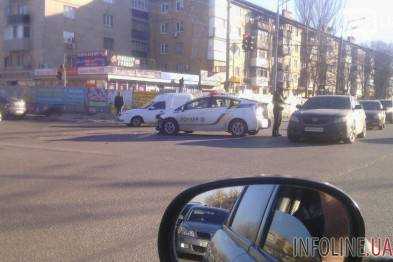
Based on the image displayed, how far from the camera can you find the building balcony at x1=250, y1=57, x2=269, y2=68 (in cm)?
7075

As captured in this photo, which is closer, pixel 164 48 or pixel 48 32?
pixel 48 32

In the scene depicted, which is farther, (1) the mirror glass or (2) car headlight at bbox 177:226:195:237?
(2) car headlight at bbox 177:226:195:237

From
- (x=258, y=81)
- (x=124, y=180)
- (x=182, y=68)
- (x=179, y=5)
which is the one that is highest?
(x=179, y=5)

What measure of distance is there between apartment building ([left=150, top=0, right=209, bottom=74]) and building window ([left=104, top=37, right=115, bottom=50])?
245 inches

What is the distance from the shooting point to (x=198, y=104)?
19922mm

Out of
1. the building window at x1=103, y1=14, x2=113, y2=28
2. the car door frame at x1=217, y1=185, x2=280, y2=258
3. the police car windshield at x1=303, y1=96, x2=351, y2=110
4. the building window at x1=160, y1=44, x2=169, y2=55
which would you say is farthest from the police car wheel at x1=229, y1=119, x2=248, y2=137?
the building window at x1=160, y1=44, x2=169, y2=55

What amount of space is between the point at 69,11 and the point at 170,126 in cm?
4314

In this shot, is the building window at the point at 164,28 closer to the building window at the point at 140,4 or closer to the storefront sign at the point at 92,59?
the building window at the point at 140,4

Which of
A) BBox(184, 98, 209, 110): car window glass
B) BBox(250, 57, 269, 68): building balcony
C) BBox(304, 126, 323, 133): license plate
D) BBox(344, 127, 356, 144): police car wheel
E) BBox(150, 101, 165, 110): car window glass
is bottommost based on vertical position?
BBox(344, 127, 356, 144): police car wheel

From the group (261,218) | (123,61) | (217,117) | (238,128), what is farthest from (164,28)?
(261,218)

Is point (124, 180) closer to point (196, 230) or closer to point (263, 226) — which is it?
point (196, 230)

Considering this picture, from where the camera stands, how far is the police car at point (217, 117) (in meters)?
19.3

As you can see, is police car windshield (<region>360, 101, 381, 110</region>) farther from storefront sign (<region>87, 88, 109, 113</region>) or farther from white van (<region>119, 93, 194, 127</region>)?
storefront sign (<region>87, 88, 109, 113</region>)

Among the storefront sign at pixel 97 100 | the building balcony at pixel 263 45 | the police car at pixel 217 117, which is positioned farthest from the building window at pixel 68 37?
the police car at pixel 217 117
